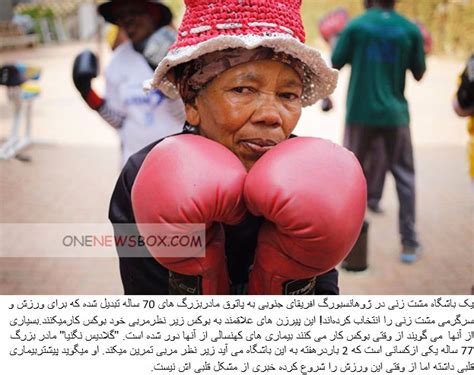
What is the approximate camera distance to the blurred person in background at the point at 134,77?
2.58 m

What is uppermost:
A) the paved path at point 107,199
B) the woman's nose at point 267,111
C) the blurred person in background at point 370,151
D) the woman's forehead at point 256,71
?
the woman's forehead at point 256,71

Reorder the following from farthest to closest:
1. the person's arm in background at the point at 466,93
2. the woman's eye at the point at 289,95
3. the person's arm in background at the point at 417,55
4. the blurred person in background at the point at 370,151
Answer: the blurred person in background at the point at 370,151 < the person's arm in background at the point at 417,55 < the person's arm in background at the point at 466,93 < the woman's eye at the point at 289,95

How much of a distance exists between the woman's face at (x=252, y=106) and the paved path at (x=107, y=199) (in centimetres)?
75

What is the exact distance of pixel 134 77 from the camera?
2693 millimetres

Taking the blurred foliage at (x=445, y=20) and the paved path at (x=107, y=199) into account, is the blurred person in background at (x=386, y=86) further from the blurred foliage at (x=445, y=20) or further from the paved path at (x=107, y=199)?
the blurred foliage at (x=445, y=20)

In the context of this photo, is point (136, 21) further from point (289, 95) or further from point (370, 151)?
point (370, 151)

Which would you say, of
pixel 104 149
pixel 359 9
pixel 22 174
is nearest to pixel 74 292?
pixel 22 174

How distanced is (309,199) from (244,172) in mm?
157

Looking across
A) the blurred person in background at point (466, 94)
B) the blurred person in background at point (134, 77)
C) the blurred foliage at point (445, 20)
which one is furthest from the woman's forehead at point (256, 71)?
the blurred foliage at point (445, 20)

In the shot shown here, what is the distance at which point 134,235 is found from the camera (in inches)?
54.7

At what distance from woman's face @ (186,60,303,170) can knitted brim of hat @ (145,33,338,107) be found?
51 mm
